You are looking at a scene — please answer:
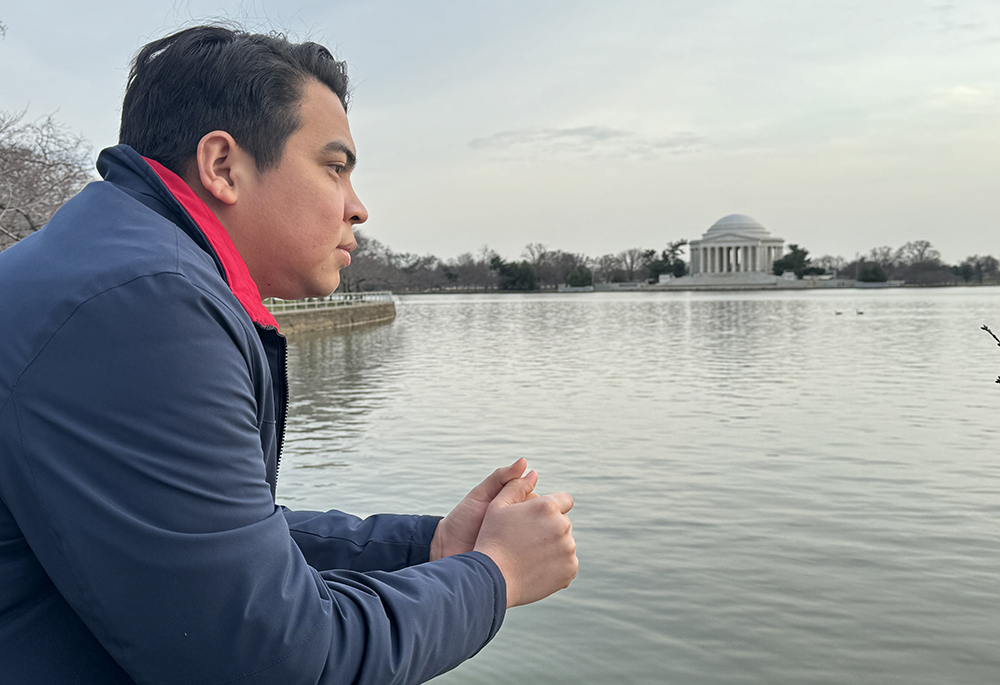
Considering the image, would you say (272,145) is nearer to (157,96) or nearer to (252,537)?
(157,96)

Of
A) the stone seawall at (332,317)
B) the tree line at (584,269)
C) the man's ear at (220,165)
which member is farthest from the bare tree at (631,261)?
the man's ear at (220,165)

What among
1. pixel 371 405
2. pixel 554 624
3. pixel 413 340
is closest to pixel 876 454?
pixel 554 624

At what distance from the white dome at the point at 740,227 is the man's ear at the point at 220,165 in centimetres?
13862

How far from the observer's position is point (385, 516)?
199 cm

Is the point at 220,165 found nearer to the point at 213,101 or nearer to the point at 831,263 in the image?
the point at 213,101

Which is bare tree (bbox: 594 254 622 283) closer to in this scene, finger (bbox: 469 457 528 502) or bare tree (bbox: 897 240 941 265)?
bare tree (bbox: 897 240 941 265)

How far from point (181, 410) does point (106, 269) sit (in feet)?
0.67

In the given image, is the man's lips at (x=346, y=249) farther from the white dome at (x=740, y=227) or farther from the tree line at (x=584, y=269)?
the white dome at (x=740, y=227)

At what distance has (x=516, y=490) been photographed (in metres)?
1.73

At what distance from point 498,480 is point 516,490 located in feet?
0.38

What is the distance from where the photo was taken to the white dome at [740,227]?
13512cm

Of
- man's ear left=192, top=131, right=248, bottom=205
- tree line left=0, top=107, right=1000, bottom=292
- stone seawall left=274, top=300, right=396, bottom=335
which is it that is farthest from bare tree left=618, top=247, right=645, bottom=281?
man's ear left=192, top=131, right=248, bottom=205

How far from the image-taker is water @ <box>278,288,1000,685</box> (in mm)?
5074

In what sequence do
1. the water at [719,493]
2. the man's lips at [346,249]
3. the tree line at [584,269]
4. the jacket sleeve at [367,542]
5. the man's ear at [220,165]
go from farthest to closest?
the tree line at [584,269] < the water at [719,493] < the jacket sleeve at [367,542] < the man's lips at [346,249] < the man's ear at [220,165]
